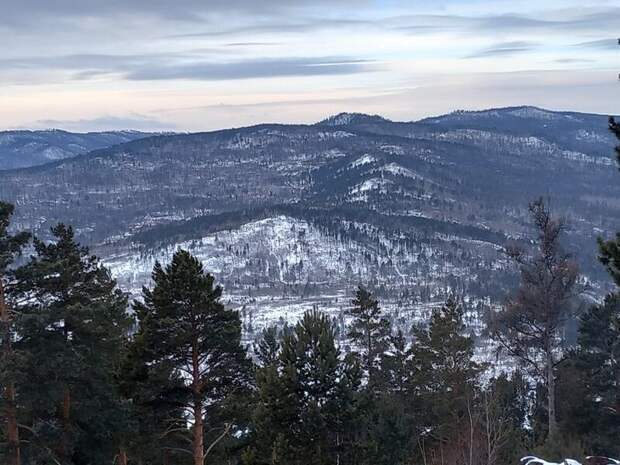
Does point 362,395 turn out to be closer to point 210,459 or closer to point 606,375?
point 210,459

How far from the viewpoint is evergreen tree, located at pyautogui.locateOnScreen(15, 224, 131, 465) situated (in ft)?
47.9

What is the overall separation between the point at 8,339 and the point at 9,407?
61.9 inches

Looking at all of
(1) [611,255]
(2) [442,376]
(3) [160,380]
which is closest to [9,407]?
(3) [160,380]

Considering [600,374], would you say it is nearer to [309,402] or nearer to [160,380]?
[309,402]

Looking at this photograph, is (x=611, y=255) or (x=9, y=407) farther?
(x=9, y=407)

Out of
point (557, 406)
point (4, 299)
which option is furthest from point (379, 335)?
point (4, 299)

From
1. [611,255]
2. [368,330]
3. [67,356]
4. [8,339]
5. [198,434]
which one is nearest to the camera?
[611,255]

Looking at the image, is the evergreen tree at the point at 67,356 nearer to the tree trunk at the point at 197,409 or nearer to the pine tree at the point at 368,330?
the tree trunk at the point at 197,409

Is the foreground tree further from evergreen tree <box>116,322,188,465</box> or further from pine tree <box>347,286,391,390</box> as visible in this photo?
pine tree <box>347,286,391,390</box>

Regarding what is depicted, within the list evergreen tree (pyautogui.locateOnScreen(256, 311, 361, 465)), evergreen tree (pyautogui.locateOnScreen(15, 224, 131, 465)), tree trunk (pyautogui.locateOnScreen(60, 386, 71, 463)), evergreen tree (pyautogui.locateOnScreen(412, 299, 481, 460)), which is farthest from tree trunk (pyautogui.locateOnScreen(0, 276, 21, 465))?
evergreen tree (pyautogui.locateOnScreen(412, 299, 481, 460))

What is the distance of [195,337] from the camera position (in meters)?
15.1

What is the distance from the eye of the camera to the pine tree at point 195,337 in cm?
1505

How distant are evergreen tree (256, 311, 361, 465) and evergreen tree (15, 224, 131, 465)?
153 inches

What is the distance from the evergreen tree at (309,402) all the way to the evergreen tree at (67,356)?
3.87m
